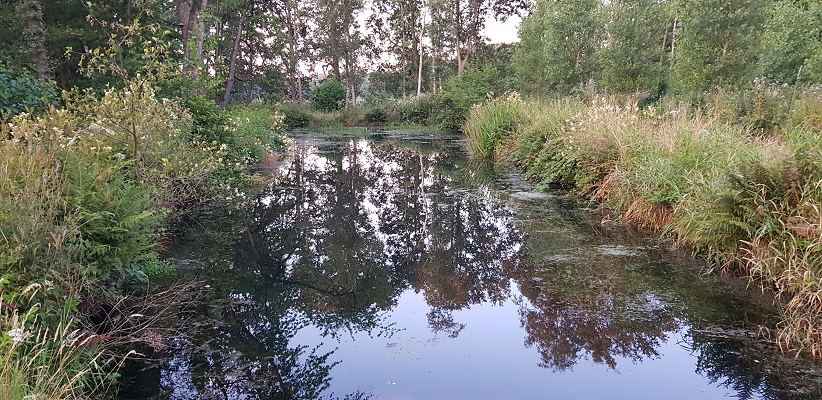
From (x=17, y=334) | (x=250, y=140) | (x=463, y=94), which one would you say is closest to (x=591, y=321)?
(x=17, y=334)

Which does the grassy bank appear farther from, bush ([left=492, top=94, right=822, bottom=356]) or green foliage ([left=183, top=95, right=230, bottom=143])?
green foliage ([left=183, top=95, right=230, bottom=143])

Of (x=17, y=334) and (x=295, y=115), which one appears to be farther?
(x=295, y=115)

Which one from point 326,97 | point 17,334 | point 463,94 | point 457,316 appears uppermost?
point 326,97

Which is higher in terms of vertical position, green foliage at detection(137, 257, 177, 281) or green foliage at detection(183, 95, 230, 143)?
green foliage at detection(183, 95, 230, 143)

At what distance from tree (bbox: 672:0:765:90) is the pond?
35.7 feet

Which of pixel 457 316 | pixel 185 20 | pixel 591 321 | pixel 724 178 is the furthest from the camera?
pixel 185 20

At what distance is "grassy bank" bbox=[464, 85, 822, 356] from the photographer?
3.84 m

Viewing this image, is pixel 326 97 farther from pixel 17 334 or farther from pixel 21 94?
pixel 17 334

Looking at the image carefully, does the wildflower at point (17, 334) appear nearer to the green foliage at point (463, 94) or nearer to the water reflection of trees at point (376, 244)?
the water reflection of trees at point (376, 244)

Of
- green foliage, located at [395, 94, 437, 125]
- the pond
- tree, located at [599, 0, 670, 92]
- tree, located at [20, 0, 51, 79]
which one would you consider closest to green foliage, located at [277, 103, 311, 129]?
green foliage, located at [395, 94, 437, 125]

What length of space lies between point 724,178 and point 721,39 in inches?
494

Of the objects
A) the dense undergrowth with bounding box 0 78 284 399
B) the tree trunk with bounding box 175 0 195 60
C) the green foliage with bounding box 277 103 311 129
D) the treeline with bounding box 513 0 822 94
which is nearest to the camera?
the dense undergrowth with bounding box 0 78 284 399

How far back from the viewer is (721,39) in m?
14.8

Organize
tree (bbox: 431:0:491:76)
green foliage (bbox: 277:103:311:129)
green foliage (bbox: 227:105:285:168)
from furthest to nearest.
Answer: tree (bbox: 431:0:491:76) < green foliage (bbox: 277:103:311:129) < green foliage (bbox: 227:105:285:168)
